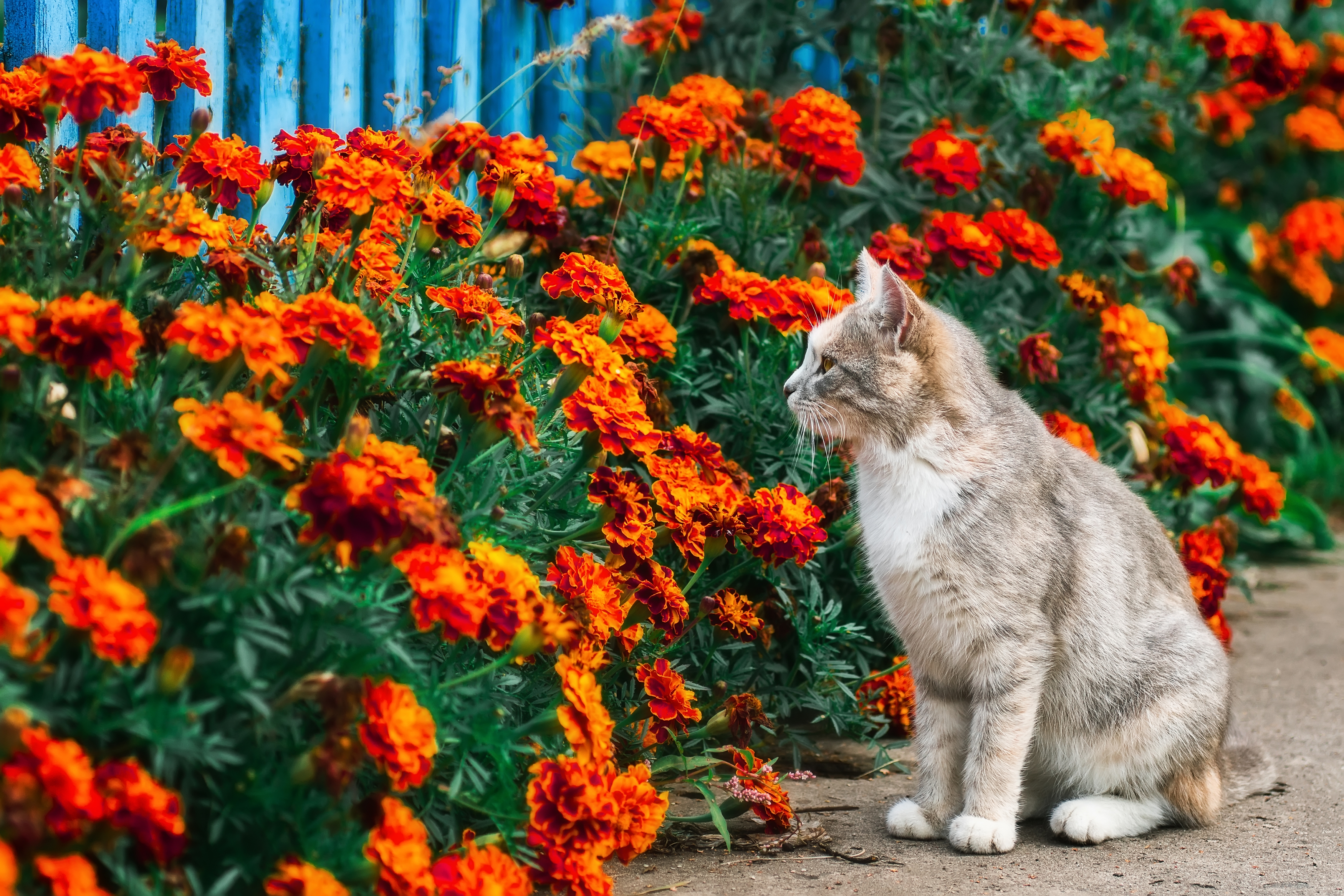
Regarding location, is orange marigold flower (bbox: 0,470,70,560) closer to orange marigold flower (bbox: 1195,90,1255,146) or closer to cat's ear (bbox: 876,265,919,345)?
cat's ear (bbox: 876,265,919,345)

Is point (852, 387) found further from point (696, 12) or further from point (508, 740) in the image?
point (696, 12)

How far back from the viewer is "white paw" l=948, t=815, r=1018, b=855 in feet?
8.70

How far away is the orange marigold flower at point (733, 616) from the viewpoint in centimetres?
279

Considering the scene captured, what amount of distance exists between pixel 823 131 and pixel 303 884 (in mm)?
2433

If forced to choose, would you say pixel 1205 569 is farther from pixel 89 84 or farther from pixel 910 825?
pixel 89 84

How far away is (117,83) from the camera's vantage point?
2.06 meters

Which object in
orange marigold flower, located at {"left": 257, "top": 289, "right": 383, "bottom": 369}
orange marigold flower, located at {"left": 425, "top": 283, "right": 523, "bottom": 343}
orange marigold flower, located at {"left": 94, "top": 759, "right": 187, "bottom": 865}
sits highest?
orange marigold flower, located at {"left": 257, "top": 289, "right": 383, "bottom": 369}

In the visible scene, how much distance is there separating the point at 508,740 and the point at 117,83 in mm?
1248

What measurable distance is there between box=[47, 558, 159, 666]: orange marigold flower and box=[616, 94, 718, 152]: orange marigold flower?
2.02 m

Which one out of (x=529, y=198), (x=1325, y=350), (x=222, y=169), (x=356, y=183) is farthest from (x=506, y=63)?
(x=1325, y=350)

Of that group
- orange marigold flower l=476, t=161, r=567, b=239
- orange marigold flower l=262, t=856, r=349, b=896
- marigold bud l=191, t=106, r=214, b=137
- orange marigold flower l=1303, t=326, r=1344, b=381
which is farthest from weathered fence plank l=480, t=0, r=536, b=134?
orange marigold flower l=1303, t=326, r=1344, b=381

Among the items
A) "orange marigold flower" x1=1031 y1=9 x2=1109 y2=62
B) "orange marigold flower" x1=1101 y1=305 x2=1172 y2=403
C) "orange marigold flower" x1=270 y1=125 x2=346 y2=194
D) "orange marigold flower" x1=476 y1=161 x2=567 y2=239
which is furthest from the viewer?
"orange marigold flower" x1=1031 y1=9 x2=1109 y2=62

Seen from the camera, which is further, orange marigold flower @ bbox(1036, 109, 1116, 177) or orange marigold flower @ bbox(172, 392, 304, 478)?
orange marigold flower @ bbox(1036, 109, 1116, 177)

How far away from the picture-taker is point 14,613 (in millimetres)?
1526
